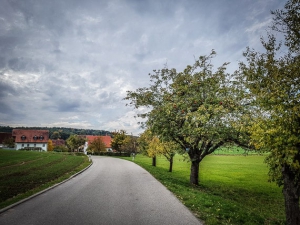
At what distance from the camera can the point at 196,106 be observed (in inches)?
508

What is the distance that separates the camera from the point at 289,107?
6.45 m

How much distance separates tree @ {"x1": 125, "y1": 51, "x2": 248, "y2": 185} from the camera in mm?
11648

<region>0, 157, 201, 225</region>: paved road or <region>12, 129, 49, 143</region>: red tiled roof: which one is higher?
<region>12, 129, 49, 143</region>: red tiled roof

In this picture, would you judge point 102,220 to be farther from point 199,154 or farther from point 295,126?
point 199,154

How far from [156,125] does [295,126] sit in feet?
30.3

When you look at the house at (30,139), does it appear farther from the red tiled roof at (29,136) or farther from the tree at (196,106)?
the tree at (196,106)

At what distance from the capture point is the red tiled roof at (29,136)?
80188 mm

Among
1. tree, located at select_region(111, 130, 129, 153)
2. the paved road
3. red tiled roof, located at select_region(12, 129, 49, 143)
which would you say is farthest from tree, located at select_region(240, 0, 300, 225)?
red tiled roof, located at select_region(12, 129, 49, 143)

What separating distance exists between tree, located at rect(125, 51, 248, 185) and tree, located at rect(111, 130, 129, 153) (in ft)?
149

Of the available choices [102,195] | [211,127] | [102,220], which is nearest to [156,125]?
[211,127]

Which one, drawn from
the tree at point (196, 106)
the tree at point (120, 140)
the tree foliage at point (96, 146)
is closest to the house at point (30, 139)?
the tree foliage at point (96, 146)

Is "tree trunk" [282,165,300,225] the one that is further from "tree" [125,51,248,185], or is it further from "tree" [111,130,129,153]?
"tree" [111,130,129,153]

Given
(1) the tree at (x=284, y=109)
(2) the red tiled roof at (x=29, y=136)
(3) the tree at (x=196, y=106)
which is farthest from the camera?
(2) the red tiled roof at (x=29, y=136)

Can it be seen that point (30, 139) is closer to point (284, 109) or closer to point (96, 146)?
point (96, 146)
